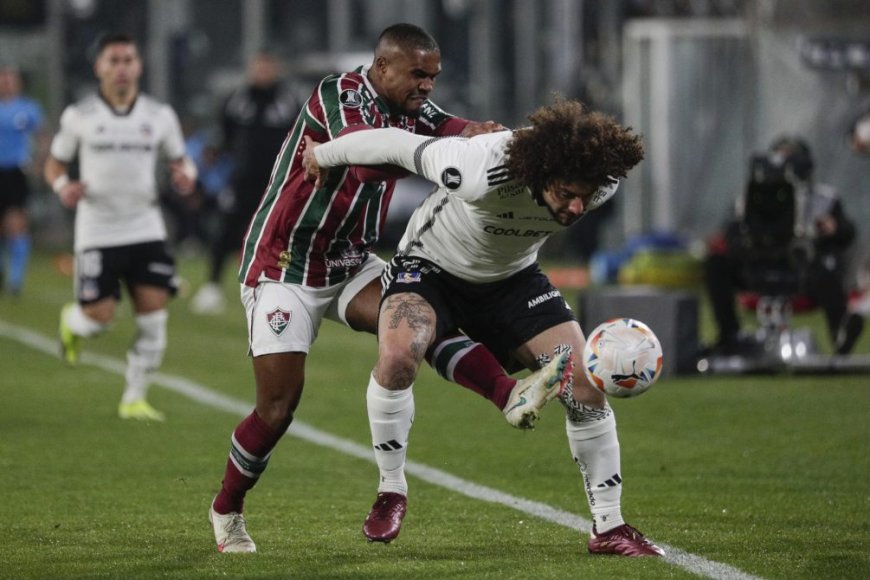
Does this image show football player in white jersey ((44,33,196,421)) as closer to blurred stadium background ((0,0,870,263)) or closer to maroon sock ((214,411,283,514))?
maroon sock ((214,411,283,514))

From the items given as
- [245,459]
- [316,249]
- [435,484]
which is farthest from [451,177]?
[435,484]

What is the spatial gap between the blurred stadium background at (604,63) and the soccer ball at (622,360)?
1.03 metres

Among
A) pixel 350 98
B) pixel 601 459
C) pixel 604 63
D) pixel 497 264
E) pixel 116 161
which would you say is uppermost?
pixel 350 98

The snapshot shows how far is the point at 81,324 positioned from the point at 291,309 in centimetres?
441

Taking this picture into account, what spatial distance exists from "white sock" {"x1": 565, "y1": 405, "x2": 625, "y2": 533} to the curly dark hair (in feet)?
3.01

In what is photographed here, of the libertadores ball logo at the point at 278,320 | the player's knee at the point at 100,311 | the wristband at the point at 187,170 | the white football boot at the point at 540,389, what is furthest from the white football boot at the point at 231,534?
the wristband at the point at 187,170

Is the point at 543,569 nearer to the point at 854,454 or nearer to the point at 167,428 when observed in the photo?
the point at 854,454

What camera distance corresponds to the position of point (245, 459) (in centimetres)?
654

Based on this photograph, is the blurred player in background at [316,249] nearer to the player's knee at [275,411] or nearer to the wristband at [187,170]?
the player's knee at [275,411]

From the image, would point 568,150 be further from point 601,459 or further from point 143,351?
point 143,351

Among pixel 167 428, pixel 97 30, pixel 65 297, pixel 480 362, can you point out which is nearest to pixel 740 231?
pixel 167 428

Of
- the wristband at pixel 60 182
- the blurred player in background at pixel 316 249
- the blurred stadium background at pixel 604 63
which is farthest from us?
the blurred stadium background at pixel 604 63

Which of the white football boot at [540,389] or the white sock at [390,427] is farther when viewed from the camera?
the white sock at [390,427]

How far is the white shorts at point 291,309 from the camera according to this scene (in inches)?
256
